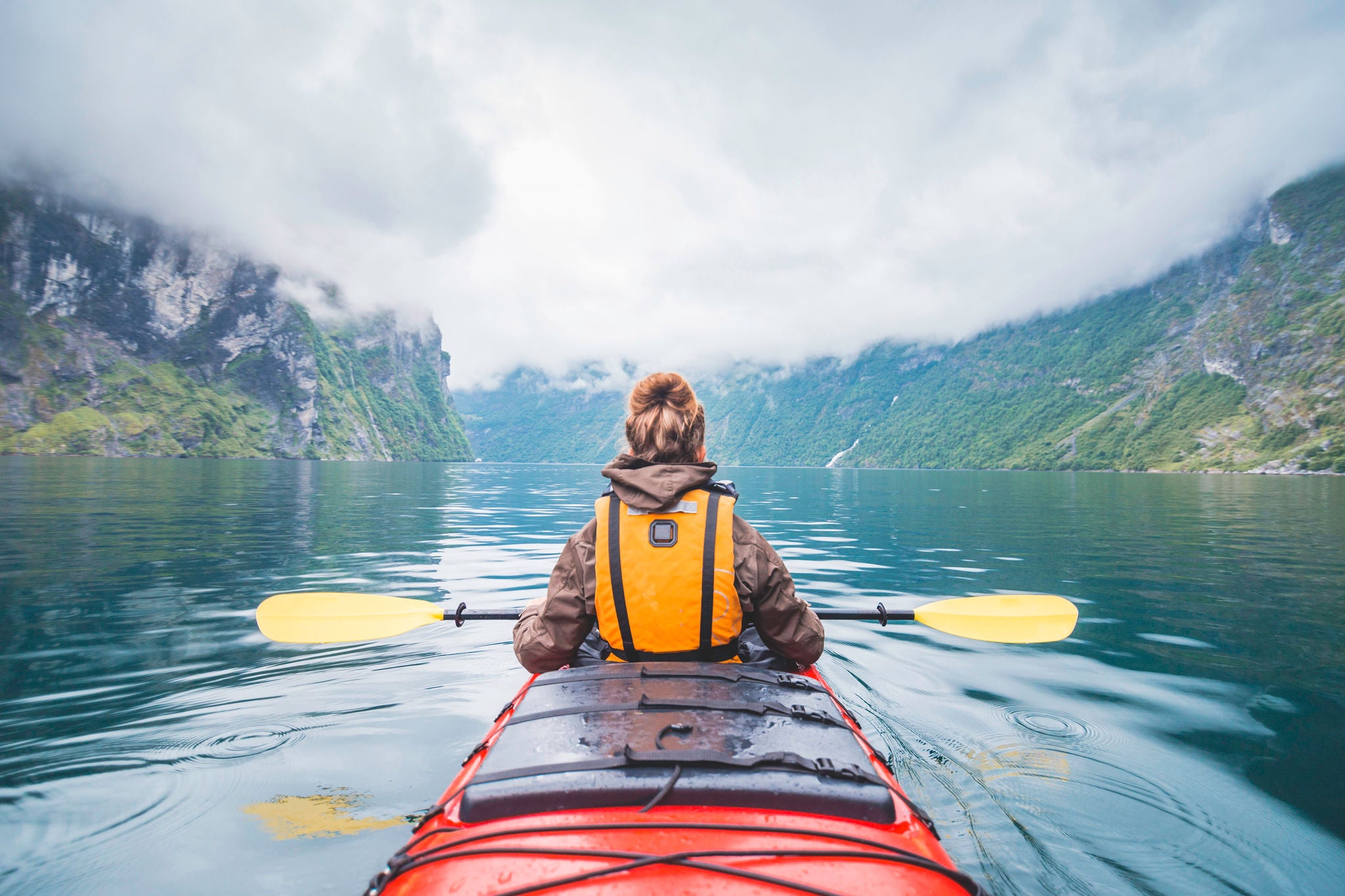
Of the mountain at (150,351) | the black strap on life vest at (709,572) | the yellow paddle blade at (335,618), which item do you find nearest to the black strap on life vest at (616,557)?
the black strap on life vest at (709,572)

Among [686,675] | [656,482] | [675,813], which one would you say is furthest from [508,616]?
[675,813]

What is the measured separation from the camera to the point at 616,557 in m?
3.48

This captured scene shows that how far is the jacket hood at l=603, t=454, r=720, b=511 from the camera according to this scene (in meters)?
3.37

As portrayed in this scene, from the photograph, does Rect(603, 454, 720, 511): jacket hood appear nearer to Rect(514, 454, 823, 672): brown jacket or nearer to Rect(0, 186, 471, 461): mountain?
Rect(514, 454, 823, 672): brown jacket

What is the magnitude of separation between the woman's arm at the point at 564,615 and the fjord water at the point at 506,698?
5.68ft

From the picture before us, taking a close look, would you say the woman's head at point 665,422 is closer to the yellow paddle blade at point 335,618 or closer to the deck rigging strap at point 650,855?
the deck rigging strap at point 650,855

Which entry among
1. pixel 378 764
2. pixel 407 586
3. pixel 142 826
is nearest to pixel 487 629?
pixel 407 586

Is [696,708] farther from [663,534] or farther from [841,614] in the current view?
[841,614]

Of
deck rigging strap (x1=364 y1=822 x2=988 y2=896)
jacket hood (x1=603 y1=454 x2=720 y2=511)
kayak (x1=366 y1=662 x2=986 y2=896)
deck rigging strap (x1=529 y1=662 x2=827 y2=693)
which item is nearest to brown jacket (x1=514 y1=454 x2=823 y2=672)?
jacket hood (x1=603 y1=454 x2=720 y2=511)

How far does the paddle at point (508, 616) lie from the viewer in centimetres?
588

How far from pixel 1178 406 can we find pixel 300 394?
242 m

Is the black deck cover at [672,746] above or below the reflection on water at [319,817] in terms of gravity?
above

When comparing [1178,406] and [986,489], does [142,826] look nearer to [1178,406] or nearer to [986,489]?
[986,489]

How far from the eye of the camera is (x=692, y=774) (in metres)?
2.45
